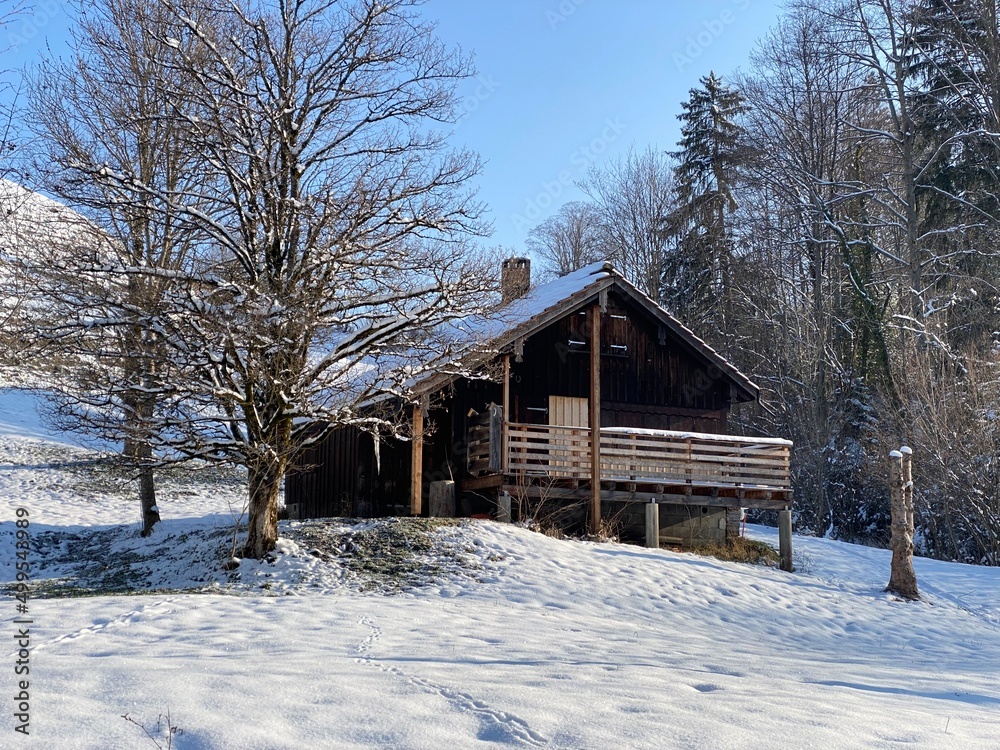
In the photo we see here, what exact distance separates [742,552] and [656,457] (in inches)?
109

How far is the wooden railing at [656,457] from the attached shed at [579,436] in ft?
0.11

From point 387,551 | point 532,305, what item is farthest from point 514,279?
point 387,551

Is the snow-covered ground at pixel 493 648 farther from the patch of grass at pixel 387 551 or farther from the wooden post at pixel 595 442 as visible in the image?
the wooden post at pixel 595 442

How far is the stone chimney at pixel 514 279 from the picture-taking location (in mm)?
17109

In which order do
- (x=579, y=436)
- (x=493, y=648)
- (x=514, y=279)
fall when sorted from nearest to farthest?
1. (x=493, y=648)
2. (x=579, y=436)
3. (x=514, y=279)

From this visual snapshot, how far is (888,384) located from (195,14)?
2392 cm

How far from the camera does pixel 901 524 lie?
1727 centimetres

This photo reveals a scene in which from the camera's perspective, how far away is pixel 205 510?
28578 millimetres

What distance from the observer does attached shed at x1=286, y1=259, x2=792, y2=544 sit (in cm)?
1892

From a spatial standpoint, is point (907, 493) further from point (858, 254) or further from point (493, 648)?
point (858, 254)

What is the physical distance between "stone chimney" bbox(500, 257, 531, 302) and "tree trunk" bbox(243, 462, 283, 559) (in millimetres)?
4950

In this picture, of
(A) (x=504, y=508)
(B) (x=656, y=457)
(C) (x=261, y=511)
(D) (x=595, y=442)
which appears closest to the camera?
(C) (x=261, y=511)

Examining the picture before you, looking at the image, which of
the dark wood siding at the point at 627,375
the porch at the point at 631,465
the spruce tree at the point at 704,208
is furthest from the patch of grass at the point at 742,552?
the spruce tree at the point at 704,208

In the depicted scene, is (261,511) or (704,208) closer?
(261,511)
